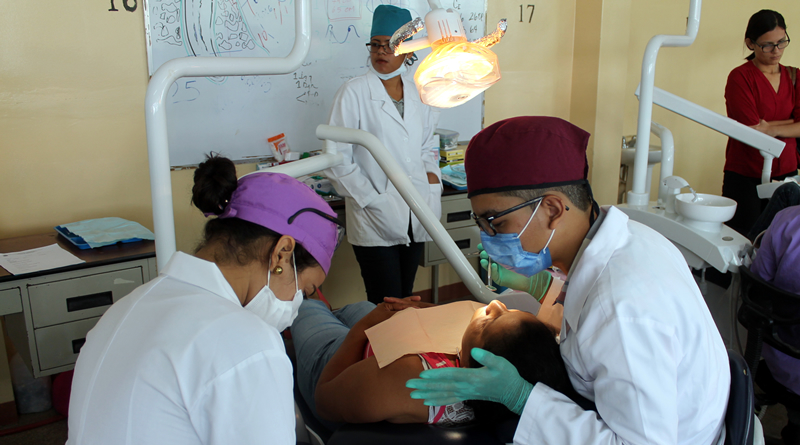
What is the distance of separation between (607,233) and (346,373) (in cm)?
68

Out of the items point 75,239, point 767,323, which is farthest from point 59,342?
point 767,323

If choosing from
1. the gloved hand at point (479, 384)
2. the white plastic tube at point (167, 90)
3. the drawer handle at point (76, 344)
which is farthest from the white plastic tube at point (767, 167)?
the drawer handle at point (76, 344)

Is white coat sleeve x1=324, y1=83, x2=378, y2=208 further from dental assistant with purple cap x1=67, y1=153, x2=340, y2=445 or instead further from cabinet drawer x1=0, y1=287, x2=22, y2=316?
dental assistant with purple cap x1=67, y1=153, x2=340, y2=445

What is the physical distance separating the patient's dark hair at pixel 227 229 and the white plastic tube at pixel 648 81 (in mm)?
1847

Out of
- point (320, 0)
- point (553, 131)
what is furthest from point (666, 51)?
point (553, 131)

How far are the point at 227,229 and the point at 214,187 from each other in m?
0.08

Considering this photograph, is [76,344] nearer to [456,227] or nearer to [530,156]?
[530,156]

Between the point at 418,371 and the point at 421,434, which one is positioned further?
the point at 418,371

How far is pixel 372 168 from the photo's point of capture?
2.34 m

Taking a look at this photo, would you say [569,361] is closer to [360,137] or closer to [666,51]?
[360,137]

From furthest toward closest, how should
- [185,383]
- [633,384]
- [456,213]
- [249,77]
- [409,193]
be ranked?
1. [456,213]
2. [249,77]
3. [409,193]
4. [633,384]
5. [185,383]

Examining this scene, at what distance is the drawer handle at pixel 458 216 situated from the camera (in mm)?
2916

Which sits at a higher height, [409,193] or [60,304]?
[409,193]

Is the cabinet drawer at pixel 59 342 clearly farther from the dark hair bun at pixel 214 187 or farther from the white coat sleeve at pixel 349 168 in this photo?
the dark hair bun at pixel 214 187
